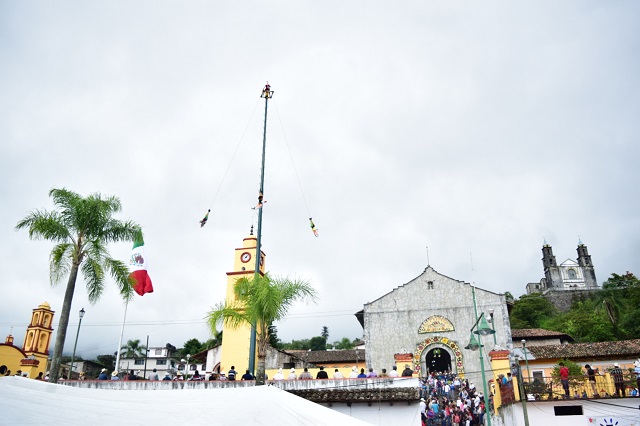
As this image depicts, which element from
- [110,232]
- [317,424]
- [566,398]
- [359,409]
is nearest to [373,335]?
[566,398]

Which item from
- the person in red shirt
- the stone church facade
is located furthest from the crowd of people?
the stone church facade

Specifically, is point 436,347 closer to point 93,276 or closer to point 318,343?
point 93,276

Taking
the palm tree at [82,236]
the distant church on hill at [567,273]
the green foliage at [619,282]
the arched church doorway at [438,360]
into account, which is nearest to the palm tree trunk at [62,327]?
the palm tree at [82,236]

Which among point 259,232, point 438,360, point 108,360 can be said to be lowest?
point 438,360

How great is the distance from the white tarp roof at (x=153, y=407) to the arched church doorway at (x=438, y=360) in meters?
28.2

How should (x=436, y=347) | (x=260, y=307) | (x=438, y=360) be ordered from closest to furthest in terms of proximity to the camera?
1. (x=260, y=307)
2. (x=436, y=347)
3. (x=438, y=360)

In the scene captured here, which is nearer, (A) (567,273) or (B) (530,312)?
(B) (530,312)

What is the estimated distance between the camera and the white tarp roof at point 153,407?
6.34 metres

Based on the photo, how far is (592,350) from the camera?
29906 mm

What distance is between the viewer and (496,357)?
23844mm

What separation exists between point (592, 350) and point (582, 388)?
10741 mm

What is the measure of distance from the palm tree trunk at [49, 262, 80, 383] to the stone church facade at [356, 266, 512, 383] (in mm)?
22421

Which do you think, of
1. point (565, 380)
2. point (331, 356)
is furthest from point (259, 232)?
point (331, 356)

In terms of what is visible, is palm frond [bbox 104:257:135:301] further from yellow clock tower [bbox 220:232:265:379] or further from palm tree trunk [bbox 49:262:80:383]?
yellow clock tower [bbox 220:232:265:379]
